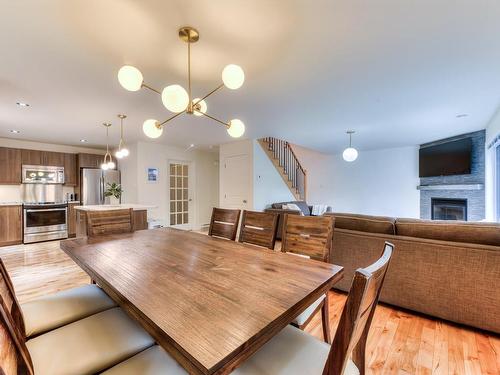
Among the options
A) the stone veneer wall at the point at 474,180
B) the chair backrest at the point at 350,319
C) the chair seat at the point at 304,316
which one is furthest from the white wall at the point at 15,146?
the stone veneer wall at the point at 474,180

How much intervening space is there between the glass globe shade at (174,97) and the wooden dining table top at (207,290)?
101 cm

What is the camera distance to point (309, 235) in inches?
70.1

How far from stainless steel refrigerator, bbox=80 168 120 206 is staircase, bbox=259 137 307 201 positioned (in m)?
3.97

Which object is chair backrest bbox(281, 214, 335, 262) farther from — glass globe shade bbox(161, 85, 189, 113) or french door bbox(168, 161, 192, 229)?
french door bbox(168, 161, 192, 229)

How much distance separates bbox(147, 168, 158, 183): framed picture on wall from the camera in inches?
223

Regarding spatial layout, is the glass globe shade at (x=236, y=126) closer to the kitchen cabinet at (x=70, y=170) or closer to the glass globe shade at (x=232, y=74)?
the glass globe shade at (x=232, y=74)

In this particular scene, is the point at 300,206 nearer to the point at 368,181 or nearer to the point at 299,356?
the point at 368,181

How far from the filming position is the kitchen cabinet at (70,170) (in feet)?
18.8

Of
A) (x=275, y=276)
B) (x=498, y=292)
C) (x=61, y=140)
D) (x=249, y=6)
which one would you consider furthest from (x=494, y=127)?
(x=61, y=140)

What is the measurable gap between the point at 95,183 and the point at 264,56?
18.3 ft

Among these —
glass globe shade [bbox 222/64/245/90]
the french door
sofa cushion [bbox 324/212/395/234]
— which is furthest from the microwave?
sofa cushion [bbox 324/212/395/234]

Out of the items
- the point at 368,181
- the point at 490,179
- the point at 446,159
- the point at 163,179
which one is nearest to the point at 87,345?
the point at 163,179

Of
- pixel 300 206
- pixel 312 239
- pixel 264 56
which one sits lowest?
pixel 300 206

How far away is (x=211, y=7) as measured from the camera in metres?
1.46
